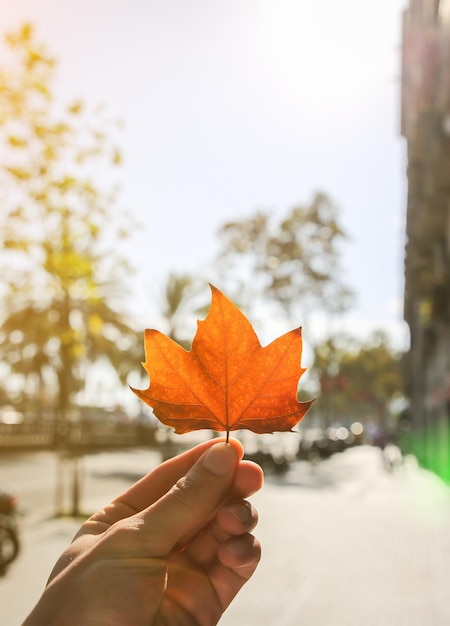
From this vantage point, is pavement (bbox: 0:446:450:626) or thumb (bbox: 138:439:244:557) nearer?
thumb (bbox: 138:439:244:557)

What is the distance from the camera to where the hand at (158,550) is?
1.35 metres

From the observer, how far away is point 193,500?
139 cm

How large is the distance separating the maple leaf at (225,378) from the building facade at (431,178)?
16.3m

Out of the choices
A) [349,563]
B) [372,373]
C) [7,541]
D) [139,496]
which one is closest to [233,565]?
[139,496]

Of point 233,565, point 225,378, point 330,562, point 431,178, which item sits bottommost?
point 330,562

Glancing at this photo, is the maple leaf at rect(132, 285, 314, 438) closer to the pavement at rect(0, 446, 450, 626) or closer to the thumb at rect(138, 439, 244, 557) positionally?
the thumb at rect(138, 439, 244, 557)

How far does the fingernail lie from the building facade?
16287 millimetres

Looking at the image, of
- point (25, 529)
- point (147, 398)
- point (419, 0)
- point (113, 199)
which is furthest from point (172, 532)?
point (419, 0)

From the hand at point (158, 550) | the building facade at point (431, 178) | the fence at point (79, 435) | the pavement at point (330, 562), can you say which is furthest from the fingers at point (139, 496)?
the fence at point (79, 435)

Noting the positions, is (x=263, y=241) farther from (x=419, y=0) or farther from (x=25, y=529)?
(x=25, y=529)

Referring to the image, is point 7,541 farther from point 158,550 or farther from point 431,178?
point 431,178

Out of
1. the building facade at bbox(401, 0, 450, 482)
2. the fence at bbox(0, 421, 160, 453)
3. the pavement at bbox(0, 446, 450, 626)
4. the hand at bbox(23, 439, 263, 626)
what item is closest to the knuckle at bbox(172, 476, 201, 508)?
the hand at bbox(23, 439, 263, 626)

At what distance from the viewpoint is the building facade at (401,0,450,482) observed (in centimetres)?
1836

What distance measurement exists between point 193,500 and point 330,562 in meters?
10.7
